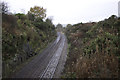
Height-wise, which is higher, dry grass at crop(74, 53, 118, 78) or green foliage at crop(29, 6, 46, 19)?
green foliage at crop(29, 6, 46, 19)

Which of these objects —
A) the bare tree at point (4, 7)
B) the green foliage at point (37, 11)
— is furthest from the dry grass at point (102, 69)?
the green foliage at point (37, 11)

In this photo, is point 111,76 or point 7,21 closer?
point 111,76

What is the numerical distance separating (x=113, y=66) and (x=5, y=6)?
52.9ft

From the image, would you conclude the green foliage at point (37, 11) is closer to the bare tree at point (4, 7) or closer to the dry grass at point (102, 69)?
the bare tree at point (4, 7)

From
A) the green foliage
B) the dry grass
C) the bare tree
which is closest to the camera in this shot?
the dry grass

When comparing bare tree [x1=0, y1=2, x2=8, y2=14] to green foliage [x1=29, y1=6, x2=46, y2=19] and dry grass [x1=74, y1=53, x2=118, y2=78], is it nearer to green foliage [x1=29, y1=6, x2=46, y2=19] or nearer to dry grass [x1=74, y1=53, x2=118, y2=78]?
dry grass [x1=74, y1=53, x2=118, y2=78]

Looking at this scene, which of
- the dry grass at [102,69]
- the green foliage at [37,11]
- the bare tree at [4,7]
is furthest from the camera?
the green foliage at [37,11]

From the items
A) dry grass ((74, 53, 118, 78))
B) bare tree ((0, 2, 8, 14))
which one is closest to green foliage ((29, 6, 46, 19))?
bare tree ((0, 2, 8, 14))

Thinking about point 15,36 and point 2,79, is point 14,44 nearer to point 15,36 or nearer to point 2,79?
point 15,36

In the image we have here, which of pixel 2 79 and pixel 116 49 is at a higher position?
pixel 116 49

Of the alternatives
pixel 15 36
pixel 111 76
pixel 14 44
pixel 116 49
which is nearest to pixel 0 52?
pixel 14 44

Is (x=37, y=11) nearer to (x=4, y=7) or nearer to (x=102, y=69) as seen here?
(x=4, y=7)

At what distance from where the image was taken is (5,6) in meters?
14.2

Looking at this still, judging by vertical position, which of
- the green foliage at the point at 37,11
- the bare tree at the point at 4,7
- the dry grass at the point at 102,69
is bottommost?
the dry grass at the point at 102,69
